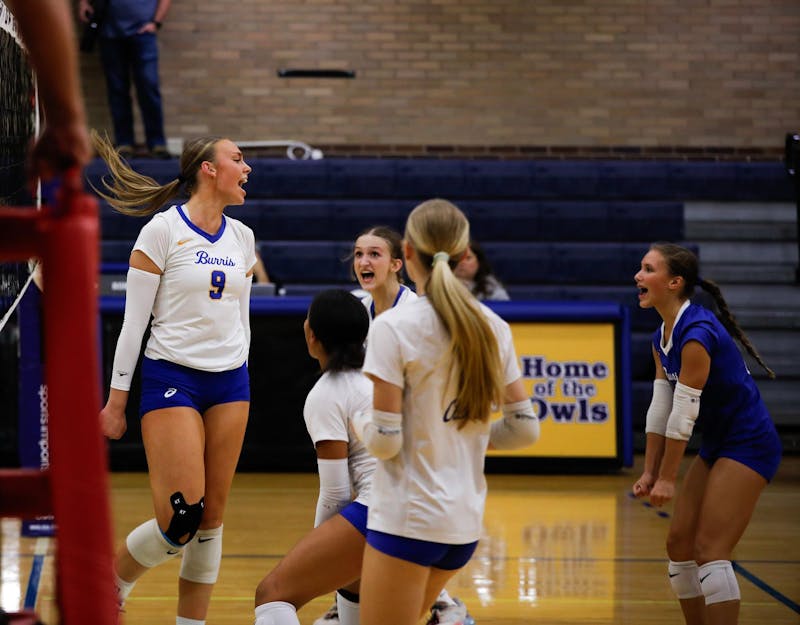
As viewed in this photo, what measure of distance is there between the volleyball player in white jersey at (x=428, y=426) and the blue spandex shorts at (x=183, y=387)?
1.22 metres

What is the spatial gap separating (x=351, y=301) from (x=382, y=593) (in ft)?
3.69

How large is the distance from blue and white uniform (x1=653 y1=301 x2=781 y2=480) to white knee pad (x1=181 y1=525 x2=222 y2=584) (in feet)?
5.89

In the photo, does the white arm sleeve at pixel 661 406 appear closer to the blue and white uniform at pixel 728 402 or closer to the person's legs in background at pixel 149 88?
the blue and white uniform at pixel 728 402

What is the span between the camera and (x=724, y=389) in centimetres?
392

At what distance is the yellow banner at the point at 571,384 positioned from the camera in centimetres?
804

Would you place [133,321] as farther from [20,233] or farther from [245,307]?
[20,233]

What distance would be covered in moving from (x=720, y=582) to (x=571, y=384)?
4.26 m

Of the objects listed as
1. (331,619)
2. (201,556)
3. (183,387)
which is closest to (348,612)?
(331,619)

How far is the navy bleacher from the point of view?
10.4m

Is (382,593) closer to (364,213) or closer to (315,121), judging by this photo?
(364,213)

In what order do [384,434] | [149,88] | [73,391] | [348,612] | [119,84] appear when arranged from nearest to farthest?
[73,391] → [384,434] → [348,612] → [149,88] → [119,84]

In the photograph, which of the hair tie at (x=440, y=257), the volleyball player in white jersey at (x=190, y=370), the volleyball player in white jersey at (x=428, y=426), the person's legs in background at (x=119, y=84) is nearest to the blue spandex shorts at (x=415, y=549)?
the volleyball player in white jersey at (x=428, y=426)

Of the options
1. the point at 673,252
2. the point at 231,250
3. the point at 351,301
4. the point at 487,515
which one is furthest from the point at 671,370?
the point at 487,515

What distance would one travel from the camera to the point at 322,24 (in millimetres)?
12648
